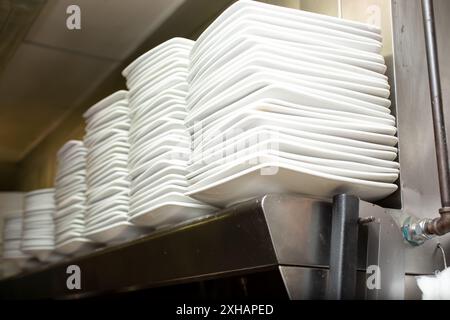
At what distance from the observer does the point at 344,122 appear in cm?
147

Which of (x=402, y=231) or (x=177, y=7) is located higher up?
(x=177, y=7)

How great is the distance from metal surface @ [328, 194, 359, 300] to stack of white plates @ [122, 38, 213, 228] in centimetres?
48

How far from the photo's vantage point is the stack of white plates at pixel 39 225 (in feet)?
10.1

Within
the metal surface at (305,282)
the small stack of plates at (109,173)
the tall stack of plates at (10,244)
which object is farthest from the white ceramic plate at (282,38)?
the tall stack of plates at (10,244)

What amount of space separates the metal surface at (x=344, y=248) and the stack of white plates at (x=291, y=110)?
7 centimetres

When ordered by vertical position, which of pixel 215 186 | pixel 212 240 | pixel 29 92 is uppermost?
pixel 29 92

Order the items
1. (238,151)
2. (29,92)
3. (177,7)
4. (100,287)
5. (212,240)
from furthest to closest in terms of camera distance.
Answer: (29,92) → (177,7) → (100,287) → (212,240) → (238,151)

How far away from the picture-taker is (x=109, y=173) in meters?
2.23

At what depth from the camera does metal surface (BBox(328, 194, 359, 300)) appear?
51.8 inches

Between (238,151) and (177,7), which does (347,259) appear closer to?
(238,151)

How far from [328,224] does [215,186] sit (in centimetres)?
28

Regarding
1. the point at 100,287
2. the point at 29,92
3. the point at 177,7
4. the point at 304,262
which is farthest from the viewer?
the point at 29,92

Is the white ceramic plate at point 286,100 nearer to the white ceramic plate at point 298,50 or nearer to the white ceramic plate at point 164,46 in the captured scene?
the white ceramic plate at point 298,50
